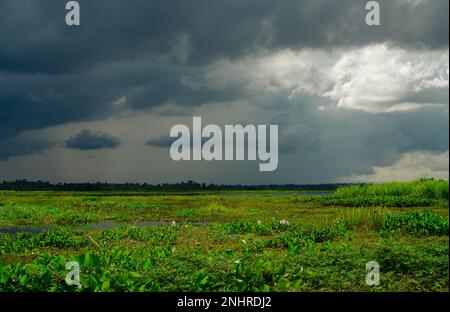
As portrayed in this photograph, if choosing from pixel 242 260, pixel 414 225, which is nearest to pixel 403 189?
pixel 414 225

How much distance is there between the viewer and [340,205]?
2711 centimetres

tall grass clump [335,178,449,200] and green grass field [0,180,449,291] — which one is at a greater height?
tall grass clump [335,178,449,200]

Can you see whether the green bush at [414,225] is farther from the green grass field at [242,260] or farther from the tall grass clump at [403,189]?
the tall grass clump at [403,189]

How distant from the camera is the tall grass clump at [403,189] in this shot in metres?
27.6

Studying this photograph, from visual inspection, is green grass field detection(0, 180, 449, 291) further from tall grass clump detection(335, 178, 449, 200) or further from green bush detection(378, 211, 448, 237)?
tall grass clump detection(335, 178, 449, 200)

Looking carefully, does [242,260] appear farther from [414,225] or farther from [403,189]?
[403,189]

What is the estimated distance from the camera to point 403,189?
29234 mm

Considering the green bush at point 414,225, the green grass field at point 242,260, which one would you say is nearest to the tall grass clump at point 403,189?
the green bush at point 414,225

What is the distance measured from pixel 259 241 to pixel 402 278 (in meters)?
5.36

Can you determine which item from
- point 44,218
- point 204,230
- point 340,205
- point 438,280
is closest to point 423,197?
point 340,205

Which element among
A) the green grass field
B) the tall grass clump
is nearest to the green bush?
the green grass field

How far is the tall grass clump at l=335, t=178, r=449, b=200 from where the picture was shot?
27594mm

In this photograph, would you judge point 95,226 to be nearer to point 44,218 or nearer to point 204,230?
point 44,218

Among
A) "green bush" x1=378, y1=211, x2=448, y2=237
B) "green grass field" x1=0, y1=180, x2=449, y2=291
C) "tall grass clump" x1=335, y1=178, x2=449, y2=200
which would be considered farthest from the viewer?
"tall grass clump" x1=335, y1=178, x2=449, y2=200
